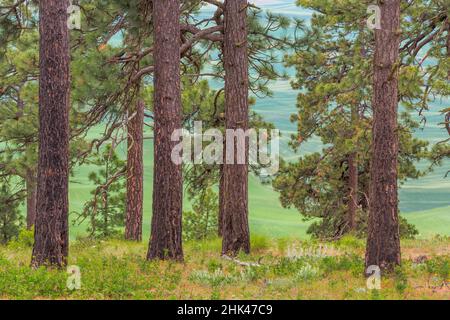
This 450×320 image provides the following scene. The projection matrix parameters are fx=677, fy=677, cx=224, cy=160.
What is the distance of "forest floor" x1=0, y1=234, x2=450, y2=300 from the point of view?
10.1 meters

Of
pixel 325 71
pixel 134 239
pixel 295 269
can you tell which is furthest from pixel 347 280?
pixel 325 71

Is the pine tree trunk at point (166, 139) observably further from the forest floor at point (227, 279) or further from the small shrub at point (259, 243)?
the small shrub at point (259, 243)

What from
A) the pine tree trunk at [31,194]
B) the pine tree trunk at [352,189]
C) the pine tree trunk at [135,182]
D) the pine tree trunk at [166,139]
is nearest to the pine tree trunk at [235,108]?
the pine tree trunk at [166,139]

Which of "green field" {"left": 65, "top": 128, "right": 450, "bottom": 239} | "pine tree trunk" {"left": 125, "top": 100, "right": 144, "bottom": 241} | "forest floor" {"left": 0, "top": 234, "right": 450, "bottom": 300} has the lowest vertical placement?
"green field" {"left": 65, "top": 128, "right": 450, "bottom": 239}

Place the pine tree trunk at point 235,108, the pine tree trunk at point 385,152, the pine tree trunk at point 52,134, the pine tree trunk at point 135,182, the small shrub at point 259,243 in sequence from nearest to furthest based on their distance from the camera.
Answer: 1. the pine tree trunk at point 385,152
2. the pine tree trunk at point 52,134
3. the pine tree trunk at point 235,108
4. the small shrub at point 259,243
5. the pine tree trunk at point 135,182

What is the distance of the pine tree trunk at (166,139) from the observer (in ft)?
44.7

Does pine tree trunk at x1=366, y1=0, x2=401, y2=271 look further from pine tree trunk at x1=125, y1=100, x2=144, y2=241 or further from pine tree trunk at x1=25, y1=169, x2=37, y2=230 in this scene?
pine tree trunk at x1=25, y1=169, x2=37, y2=230

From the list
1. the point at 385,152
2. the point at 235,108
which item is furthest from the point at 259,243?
the point at 385,152

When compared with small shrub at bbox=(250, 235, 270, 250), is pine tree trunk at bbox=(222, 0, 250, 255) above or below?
above

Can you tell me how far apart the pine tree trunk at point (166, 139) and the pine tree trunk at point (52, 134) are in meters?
2.09

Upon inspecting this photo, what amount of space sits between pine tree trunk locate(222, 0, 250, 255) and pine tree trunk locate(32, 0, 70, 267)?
425cm

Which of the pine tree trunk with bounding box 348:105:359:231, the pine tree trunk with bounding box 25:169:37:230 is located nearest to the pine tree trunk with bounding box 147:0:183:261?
the pine tree trunk with bounding box 348:105:359:231

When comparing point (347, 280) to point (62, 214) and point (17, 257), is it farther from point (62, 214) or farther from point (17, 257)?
point (17, 257)

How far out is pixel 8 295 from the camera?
1009 centimetres
